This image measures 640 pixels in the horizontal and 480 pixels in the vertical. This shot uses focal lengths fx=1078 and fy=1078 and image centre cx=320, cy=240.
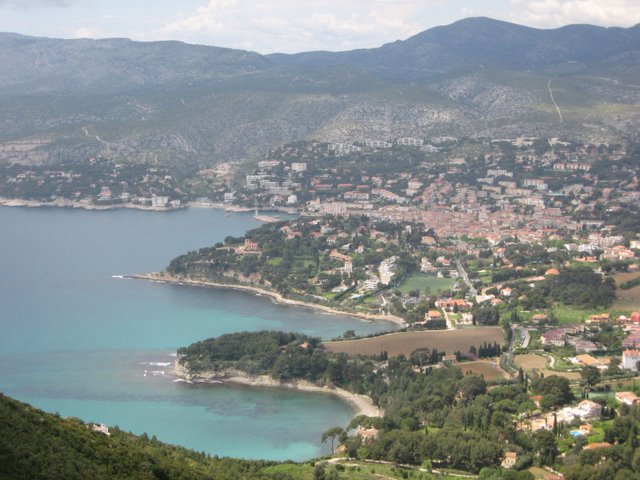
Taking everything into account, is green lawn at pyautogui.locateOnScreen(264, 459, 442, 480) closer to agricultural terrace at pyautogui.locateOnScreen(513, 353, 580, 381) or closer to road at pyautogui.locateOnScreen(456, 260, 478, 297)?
agricultural terrace at pyautogui.locateOnScreen(513, 353, 580, 381)

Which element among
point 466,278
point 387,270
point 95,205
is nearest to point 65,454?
point 466,278

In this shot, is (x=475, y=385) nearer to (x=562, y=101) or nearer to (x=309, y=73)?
(x=562, y=101)

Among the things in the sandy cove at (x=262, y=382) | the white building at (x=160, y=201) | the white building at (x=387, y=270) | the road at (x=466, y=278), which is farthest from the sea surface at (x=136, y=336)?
the white building at (x=160, y=201)

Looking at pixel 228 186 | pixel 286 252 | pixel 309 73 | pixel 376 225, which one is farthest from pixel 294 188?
pixel 309 73

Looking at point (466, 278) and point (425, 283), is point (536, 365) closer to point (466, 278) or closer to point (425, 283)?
point (466, 278)

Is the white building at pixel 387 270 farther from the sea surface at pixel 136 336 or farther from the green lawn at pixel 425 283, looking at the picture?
the sea surface at pixel 136 336

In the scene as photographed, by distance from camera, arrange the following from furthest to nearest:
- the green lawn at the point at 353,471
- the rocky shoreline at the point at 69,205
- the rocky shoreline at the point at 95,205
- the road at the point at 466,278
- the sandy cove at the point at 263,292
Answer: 1. the rocky shoreline at the point at 69,205
2. the rocky shoreline at the point at 95,205
3. the road at the point at 466,278
4. the sandy cove at the point at 263,292
5. the green lawn at the point at 353,471

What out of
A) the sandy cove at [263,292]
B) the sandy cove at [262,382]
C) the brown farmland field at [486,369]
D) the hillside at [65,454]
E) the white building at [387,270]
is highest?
the hillside at [65,454]
